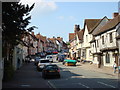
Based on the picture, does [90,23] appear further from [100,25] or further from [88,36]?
[100,25]

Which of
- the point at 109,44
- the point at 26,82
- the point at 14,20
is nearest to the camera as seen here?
the point at 14,20

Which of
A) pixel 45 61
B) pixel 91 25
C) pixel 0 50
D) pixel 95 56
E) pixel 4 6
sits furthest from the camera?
pixel 91 25

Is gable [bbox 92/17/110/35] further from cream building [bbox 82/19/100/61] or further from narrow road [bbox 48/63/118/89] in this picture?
narrow road [bbox 48/63/118/89]

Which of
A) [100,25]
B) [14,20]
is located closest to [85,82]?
[14,20]

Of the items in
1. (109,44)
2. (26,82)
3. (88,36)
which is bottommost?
(26,82)

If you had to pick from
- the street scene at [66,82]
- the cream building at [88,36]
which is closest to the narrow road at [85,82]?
the street scene at [66,82]

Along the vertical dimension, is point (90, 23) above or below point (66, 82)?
above

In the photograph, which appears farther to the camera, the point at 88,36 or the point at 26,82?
the point at 88,36

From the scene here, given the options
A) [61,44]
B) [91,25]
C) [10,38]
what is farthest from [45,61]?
[61,44]

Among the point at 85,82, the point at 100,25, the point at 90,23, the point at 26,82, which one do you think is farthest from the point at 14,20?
the point at 90,23

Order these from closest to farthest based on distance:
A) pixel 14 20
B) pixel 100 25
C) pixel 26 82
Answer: pixel 14 20, pixel 26 82, pixel 100 25

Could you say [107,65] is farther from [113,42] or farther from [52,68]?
[52,68]

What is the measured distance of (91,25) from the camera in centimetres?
5109

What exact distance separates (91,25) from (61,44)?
116641 millimetres
